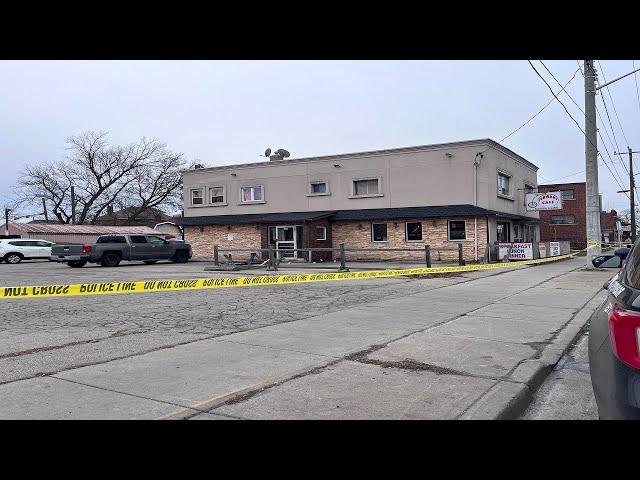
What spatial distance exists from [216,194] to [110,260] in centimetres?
1056

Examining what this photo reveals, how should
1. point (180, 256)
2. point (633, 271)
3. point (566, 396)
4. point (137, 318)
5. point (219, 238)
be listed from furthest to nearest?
point (219, 238) → point (180, 256) → point (137, 318) → point (566, 396) → point (633, 271)

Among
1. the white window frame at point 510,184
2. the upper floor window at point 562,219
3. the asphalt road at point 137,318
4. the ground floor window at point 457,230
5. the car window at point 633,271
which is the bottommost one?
the asphalt road at point 137,318

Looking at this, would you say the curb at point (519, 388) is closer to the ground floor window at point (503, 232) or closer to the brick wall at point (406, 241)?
the brick wall at point (406, 241)

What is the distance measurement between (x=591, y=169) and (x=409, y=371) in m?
17.2

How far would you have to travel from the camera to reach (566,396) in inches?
194

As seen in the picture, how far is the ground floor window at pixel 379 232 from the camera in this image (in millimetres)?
28312

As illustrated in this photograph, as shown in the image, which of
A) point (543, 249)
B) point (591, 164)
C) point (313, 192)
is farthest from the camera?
point (313, 192)

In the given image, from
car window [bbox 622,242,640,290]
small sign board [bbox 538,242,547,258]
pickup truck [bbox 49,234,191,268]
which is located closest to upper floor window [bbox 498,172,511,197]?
small sign board [bbox 538,242,547,258]

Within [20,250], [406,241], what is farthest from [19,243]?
[406,241]

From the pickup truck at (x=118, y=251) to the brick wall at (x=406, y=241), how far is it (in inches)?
355

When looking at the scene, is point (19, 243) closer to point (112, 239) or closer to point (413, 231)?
point (112, 239)

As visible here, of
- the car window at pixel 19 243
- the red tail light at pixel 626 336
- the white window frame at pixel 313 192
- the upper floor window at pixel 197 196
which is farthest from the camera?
the upper floor window at pixel 197 196

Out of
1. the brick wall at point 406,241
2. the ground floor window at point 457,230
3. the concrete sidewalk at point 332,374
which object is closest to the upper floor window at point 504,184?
the ground floor window at point 457,230

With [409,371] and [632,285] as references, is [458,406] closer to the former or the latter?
[409,371]
